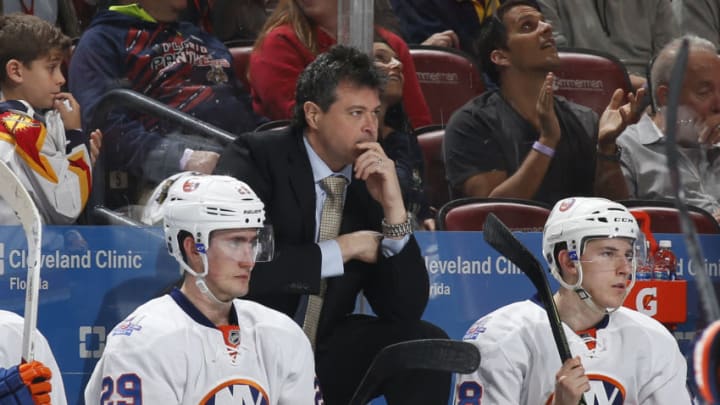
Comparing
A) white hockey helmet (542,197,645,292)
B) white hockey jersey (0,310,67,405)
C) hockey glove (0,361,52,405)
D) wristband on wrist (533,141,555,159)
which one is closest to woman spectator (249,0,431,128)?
wristband on wrist (533,141,555,159)

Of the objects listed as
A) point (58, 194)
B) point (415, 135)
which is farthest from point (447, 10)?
point (58, 194)

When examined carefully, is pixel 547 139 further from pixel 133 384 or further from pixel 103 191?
pixel 133 384

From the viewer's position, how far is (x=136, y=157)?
332 cm

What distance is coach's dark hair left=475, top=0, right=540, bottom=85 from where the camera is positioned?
362cm

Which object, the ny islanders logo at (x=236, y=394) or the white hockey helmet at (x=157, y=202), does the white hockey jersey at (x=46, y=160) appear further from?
the ny islanders logo at (x=236, y=394)

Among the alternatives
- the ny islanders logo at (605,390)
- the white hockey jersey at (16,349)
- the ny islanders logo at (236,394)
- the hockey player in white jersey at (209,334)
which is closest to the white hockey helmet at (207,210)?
the hockey player in white jersey at (209,334)

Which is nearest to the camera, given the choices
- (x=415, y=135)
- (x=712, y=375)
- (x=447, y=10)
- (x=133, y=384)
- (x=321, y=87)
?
(x=712, y=375)

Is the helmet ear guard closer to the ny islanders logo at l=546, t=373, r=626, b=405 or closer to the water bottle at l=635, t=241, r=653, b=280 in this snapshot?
the ny islanders logo at l=546, t=373, r=626, b=405

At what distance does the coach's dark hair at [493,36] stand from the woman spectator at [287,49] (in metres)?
0.28

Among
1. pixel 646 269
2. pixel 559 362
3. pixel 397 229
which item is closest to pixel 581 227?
pixel 559 362

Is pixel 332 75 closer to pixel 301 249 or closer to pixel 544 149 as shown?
pixel 301 249

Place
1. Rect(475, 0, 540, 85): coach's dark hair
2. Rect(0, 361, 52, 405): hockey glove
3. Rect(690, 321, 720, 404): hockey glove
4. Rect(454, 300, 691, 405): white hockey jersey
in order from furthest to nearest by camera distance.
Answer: Rect(475, 0, 540, 85): coach's dark hair
Rect(454, 300, 691, 405): white hockey jersey
Rect(0, 361, 52, 405): hockey glove
Rect(690, 321, 720, 404): hockey glove

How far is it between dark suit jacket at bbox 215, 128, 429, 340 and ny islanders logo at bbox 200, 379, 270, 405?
39 cm

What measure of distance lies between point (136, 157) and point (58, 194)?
0.23 m
